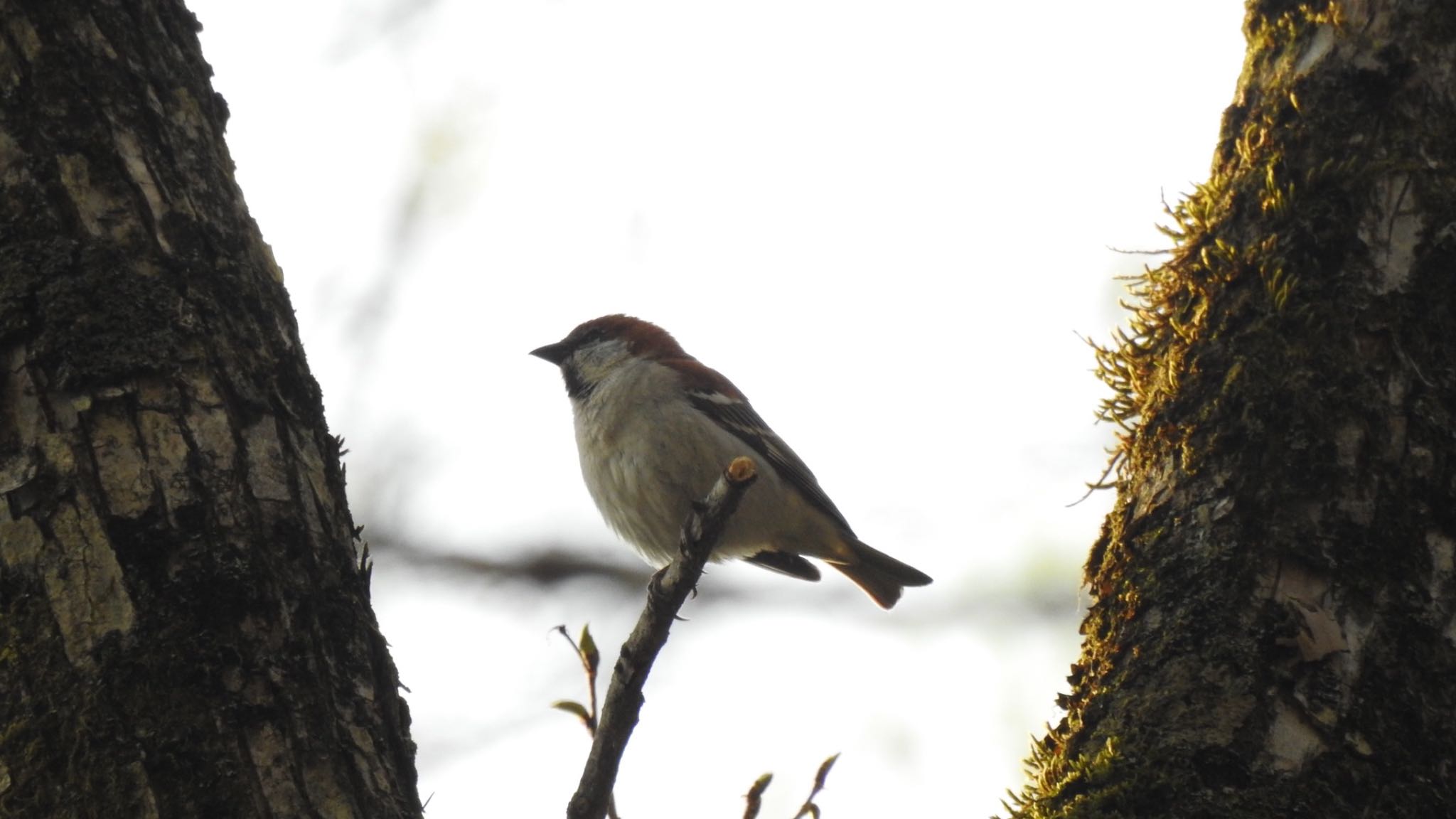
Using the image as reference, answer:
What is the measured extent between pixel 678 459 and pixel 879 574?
1535 mm

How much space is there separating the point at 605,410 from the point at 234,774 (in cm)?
394

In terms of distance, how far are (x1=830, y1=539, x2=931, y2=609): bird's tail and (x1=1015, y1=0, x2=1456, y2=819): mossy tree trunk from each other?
10.4ft

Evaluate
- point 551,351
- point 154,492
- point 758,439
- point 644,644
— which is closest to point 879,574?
point 758,439

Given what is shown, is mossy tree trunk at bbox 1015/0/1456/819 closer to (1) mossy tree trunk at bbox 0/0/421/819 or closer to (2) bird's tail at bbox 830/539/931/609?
(1) mossy tree trunk at bbox 0/0/421/819

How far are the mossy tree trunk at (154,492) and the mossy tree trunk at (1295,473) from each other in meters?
1.37

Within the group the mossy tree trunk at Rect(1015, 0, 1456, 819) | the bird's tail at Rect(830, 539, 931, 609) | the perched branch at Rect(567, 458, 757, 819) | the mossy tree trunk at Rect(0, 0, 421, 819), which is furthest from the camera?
the bird's tail at Rect(830, 539, 931, 609)

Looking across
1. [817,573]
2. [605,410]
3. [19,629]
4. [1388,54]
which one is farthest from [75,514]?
[817,573]

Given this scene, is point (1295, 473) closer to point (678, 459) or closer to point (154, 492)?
point (154, 492)

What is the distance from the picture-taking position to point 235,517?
80.5 inches

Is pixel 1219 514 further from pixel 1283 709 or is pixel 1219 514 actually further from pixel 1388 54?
pixel 1388 54

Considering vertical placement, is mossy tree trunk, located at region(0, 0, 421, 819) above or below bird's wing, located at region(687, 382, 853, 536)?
below

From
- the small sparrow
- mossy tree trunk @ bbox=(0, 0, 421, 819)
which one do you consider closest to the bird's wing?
the small sparrow

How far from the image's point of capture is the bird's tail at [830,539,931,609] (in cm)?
634

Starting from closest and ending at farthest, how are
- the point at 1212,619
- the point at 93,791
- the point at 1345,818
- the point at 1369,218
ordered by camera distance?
the point at 93,791 → the point at 1345,818 → the point at 1212,619 → the point at 1369,218
